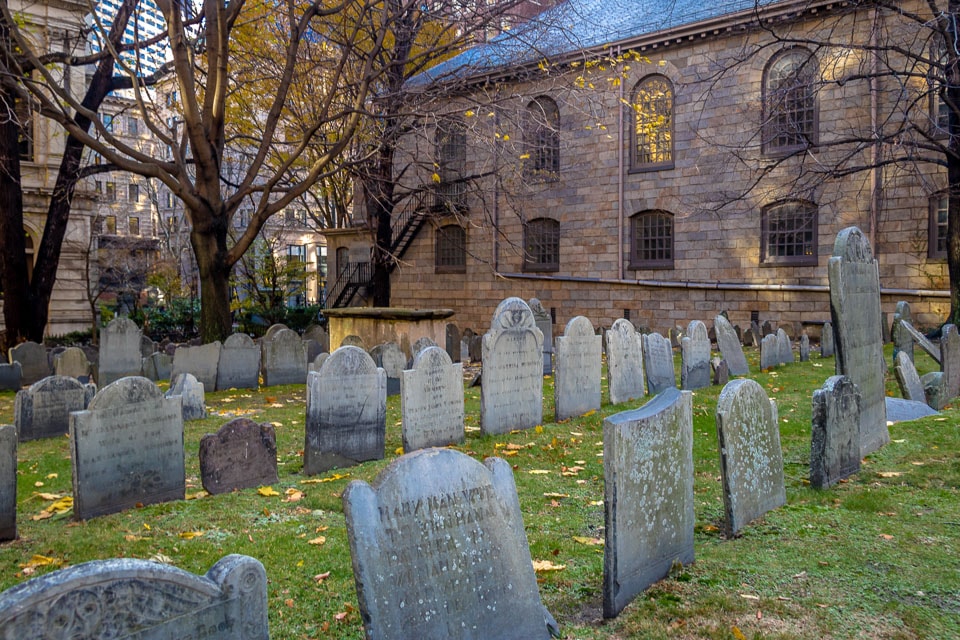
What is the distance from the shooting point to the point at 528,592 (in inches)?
139

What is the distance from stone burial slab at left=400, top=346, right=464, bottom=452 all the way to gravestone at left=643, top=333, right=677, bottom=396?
14.6ft

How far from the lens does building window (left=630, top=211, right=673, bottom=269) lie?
2345 cm

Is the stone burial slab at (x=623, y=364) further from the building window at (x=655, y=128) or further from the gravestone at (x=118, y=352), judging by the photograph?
the building window at (x=655, y=128)

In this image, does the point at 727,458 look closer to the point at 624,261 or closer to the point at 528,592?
the point at 528,592

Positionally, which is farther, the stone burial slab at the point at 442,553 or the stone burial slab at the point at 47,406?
the stone burial slab at the point at 47,406

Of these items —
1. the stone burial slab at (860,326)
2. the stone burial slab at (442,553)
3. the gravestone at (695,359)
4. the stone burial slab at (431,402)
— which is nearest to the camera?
the stone burial slab at (442,553)

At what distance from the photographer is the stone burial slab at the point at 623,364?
1093 centimetres

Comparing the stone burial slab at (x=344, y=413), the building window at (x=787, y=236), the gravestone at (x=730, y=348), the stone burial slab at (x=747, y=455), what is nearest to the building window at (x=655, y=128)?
the building window at (x=787, y=236)

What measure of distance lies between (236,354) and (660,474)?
1053 centimetres

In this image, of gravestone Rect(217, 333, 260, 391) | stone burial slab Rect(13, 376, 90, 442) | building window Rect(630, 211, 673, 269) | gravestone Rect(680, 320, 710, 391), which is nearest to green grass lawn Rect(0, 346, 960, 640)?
stone burial slab Rect(13, 376, 90, 442)

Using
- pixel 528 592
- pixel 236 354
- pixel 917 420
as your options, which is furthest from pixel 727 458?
pixel 236 354

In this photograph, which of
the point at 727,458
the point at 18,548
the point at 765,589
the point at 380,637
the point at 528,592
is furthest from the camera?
the point at 18,548

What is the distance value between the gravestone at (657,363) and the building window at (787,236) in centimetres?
1047

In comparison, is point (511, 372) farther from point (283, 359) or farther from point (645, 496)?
point (283, 359)
